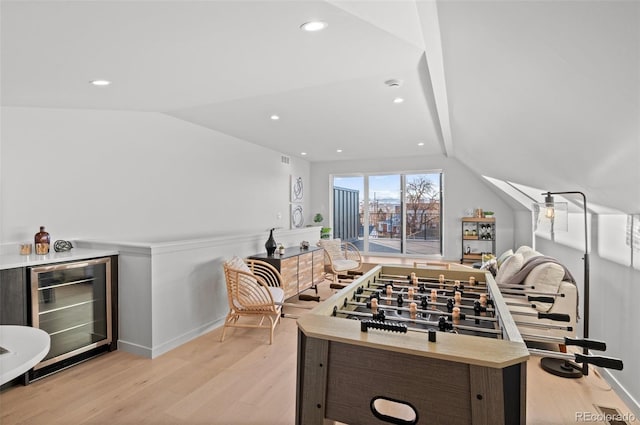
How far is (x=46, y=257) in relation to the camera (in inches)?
112

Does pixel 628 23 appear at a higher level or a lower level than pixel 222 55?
lower

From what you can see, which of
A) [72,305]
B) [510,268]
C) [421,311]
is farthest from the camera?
[510,268]

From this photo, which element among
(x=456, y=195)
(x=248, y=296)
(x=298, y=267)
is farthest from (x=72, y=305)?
(x=456, y=195)

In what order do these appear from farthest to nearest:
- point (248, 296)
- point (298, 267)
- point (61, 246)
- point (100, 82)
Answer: point (298, 267)
point (248, 296)
point (61, 246)
point (100, 82)

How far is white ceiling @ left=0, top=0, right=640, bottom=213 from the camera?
1.19 meters

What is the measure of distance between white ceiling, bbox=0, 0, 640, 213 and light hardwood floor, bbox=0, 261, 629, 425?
144cm

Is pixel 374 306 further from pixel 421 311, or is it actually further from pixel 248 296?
pixel 248 296

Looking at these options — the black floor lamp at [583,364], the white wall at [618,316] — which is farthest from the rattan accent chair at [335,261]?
the white wall at [618,316]

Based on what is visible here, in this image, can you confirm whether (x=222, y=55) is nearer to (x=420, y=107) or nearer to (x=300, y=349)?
(x=300, y=349)

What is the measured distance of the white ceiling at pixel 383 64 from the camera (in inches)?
46.9

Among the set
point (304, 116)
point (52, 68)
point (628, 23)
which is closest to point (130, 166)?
point (52, 68)

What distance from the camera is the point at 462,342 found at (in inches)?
51.6

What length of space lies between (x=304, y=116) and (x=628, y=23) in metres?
3.69

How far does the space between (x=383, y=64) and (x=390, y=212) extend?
5799 millimetres
